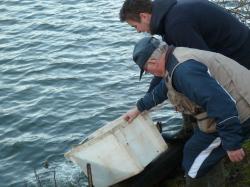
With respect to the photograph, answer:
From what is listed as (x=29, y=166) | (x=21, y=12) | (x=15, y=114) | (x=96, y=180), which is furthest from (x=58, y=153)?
(x=21, y=12)

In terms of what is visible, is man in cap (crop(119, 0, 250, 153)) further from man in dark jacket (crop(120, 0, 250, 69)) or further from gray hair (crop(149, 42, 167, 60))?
gray hair (crop(149, 42, 167, 60))

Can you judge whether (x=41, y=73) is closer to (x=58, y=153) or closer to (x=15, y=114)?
(x=15, y=114)

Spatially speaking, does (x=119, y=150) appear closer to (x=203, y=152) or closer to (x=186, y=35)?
(x=203, y=152)

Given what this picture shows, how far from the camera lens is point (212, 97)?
162 inches

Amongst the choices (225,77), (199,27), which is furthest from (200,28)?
(225,77)

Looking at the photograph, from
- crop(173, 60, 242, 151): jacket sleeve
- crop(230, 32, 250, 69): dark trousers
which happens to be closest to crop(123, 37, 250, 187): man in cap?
crop(173, 60, 242, 151): jacket sleeve

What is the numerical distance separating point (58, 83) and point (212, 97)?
6.97m

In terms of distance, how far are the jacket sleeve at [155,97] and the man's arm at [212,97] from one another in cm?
97

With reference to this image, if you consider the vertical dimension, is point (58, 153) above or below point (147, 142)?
below

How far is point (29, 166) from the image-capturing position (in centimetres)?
825

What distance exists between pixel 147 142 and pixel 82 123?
3.91 metres

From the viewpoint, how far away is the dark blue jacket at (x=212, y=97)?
4.13 meters

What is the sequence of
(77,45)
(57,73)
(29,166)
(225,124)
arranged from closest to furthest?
(225,124), (29,166), (57,73), (77,45)

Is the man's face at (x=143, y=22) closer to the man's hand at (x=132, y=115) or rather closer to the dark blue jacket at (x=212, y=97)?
the dark blue jacket at (x=212, y=97)
